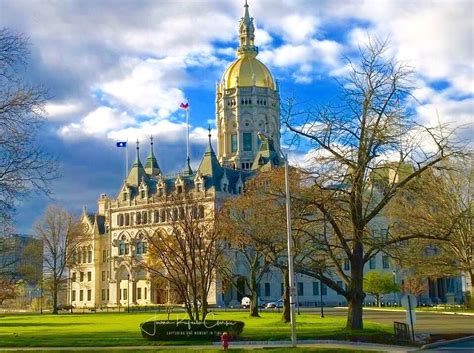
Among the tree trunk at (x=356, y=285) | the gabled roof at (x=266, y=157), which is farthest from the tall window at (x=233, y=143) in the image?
the tree trunk at (x=356, y=285)

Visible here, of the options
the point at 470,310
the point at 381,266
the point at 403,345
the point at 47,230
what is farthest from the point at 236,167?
the point at 403,345

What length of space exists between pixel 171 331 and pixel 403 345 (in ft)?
37.8


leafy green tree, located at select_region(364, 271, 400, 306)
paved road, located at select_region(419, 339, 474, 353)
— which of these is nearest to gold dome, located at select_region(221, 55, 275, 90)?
leafy green tree, located at select_region(364, 271, 400, 306)

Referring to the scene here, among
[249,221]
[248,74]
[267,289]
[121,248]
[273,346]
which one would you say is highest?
[248,74]

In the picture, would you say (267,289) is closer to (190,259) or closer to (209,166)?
(209,166)

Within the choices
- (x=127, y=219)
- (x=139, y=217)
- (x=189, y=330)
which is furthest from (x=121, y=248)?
(x=189, y=330)

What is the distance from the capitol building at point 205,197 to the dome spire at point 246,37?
22 centimetres

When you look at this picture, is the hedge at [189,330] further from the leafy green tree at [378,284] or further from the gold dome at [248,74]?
the gold dome at [248,74]

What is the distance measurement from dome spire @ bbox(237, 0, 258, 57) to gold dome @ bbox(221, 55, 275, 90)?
1628mm

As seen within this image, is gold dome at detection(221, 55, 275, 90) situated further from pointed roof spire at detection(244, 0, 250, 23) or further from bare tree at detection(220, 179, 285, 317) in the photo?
bare tree at detection(220, 179, 285, 317)

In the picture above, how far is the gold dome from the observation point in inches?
5428

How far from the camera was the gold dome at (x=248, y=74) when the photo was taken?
13788 cm

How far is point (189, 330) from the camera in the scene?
3369 cm

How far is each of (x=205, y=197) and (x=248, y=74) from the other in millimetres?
40114
